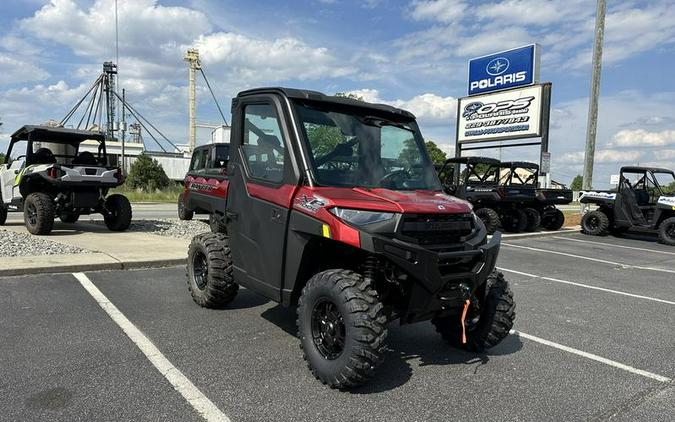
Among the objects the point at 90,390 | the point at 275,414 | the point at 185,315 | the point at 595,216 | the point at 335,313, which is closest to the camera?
the point at 275,414

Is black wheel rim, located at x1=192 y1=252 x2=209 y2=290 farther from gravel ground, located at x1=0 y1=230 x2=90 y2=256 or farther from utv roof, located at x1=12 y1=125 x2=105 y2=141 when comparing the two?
Answer: utv roof, located at x1=12 y1=125 x2=105 y2=141

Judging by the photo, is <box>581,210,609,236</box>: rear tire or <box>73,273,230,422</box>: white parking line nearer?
<box>73,273,230,422</box>: white parking line

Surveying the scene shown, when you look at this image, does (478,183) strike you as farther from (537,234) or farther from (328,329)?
(328,329)

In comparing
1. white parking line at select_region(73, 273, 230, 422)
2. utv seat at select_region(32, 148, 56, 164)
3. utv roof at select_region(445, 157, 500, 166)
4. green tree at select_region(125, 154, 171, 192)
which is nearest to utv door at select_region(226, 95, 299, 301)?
white parking line at select_region(73, 273, 230, 422)

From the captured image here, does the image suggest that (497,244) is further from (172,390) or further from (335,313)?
(172,390)

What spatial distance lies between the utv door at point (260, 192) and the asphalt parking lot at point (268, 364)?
0.67 m

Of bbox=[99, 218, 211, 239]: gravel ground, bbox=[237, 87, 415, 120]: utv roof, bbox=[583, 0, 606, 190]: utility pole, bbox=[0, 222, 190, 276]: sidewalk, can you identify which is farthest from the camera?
bbox=[583, 0, 606, 190]: utility pole

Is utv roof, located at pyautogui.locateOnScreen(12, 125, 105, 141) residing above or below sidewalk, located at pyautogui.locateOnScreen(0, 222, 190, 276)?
above

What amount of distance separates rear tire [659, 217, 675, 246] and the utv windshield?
485 inches

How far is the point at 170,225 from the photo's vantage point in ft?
42.0

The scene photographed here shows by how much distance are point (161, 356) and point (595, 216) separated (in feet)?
49.0

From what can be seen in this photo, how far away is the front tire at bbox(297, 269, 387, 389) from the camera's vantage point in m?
3.31

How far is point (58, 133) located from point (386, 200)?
962 cm

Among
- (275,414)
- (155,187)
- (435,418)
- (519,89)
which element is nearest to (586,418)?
(435,418)
